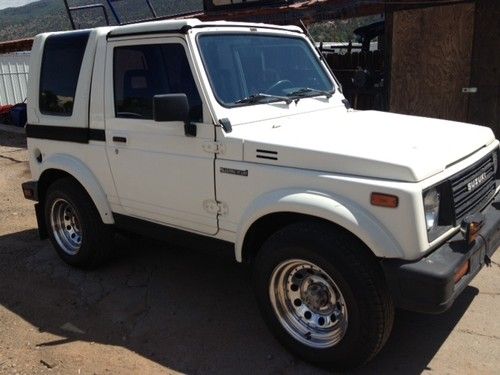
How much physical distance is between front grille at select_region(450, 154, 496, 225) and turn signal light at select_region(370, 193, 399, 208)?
46cm

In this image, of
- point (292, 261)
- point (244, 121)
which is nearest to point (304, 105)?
point (244, 121)

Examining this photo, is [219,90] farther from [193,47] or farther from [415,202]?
[415,202]

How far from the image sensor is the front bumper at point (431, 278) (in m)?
2.69

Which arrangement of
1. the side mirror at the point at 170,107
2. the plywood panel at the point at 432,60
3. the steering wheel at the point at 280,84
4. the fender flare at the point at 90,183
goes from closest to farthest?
1. the side mirror at the point at 170,107
2. the steering wheel at the point at 280,84
3. the fender flare at the point at 90,183
4. the plywood panel at the point at 432,60

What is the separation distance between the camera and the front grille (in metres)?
3.01

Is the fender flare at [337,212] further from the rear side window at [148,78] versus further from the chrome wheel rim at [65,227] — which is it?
the chrome wheel rim at [65,227]

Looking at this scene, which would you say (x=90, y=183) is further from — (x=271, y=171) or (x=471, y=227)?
(x=471, y=227)

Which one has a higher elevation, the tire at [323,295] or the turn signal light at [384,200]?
the turn signal light at [384,200]

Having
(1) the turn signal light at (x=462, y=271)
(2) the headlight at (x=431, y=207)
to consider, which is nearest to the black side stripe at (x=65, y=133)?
(2) the headlight at (x=431, y=207)

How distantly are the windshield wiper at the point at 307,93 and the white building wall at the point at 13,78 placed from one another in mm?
14946

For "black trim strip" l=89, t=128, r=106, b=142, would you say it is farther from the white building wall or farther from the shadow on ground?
the white building wall

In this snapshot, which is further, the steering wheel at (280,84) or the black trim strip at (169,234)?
the steering wheel at (280,84)

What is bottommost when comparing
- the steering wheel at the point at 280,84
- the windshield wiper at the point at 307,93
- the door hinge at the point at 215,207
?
the door hinge at the point at 215,207

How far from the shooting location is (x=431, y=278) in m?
2.67
